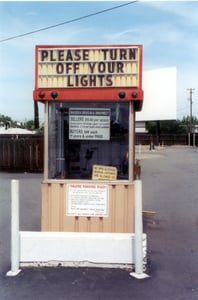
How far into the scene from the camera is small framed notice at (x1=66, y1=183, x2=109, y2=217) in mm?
6184

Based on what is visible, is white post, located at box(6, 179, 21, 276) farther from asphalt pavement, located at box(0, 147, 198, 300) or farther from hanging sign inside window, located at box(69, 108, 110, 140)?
hanging sign inside window, located at box(69, 108, 110, 140)

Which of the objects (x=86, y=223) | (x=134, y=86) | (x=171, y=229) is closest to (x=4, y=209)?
(x=171, y=229)

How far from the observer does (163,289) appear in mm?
5023

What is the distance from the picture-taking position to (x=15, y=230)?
5.59 m

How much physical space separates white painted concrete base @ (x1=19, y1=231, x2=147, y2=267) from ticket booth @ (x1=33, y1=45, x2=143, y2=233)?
494 millimetres

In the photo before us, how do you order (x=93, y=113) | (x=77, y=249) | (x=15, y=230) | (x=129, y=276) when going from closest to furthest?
(x=129, y=276) < (x=15, y=230) < (x=77, y=249) < (x=93, y=113)

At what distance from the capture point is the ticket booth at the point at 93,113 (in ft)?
20.3

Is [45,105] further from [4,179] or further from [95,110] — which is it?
[4,179]

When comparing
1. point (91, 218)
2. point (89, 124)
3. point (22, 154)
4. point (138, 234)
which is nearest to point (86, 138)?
point (89, 124)

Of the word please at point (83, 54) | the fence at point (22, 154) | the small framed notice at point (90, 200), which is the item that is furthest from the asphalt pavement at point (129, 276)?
the fence at point (22, 154)

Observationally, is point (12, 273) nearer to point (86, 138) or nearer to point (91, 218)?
point (91, 218)

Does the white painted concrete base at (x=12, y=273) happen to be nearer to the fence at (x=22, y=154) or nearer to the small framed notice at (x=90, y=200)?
the small framed notice at (x=90, y=200)

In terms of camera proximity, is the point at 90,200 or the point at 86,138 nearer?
the point at 90,200

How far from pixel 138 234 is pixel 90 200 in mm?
992
